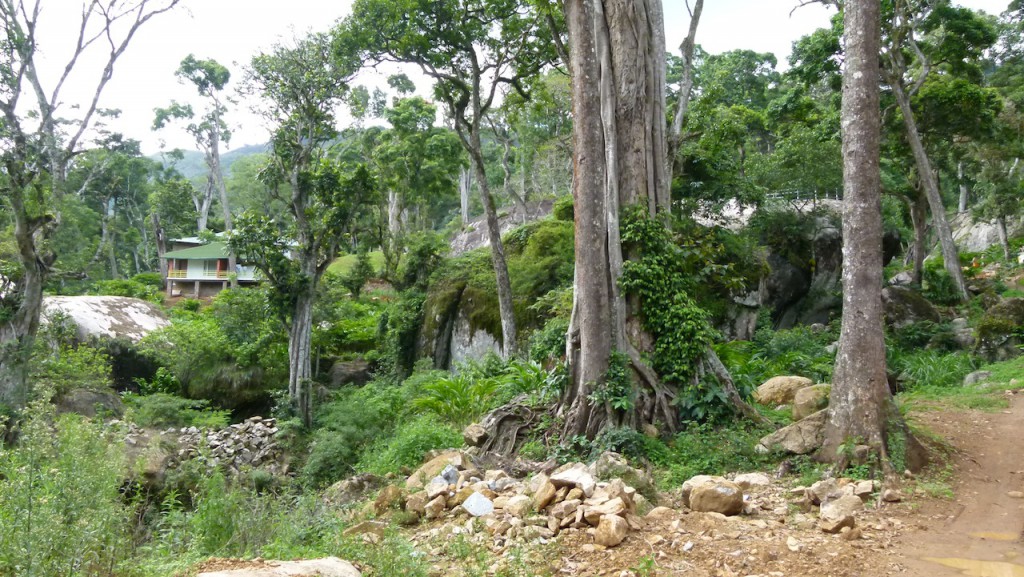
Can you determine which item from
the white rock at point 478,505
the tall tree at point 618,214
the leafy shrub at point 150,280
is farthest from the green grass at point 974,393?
the leafy shrub at point 150,280

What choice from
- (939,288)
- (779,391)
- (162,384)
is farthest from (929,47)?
(162,384)

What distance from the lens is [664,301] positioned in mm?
8008

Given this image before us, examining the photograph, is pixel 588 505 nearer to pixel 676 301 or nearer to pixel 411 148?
pixel 676 301

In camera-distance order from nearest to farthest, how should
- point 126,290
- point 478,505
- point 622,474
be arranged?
point 478,505 < point 622,474 < point 126,290

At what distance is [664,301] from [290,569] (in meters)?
5.82

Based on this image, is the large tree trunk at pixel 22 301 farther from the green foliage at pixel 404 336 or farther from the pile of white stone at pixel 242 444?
the green foliage at pixel 404 336

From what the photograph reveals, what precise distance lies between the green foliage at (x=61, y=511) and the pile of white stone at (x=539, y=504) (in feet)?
8.28

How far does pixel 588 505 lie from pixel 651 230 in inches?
164

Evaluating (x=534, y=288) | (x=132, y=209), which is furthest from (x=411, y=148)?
(x=132, y=209)

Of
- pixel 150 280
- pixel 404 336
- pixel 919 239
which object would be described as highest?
pixel 150 280

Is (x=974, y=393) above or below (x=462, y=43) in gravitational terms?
below

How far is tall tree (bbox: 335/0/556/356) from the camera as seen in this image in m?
13.6

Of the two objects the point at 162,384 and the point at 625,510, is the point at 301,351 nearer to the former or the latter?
the point at 162,384

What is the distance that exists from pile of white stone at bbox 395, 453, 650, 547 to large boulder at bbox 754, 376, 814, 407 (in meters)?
4.14
